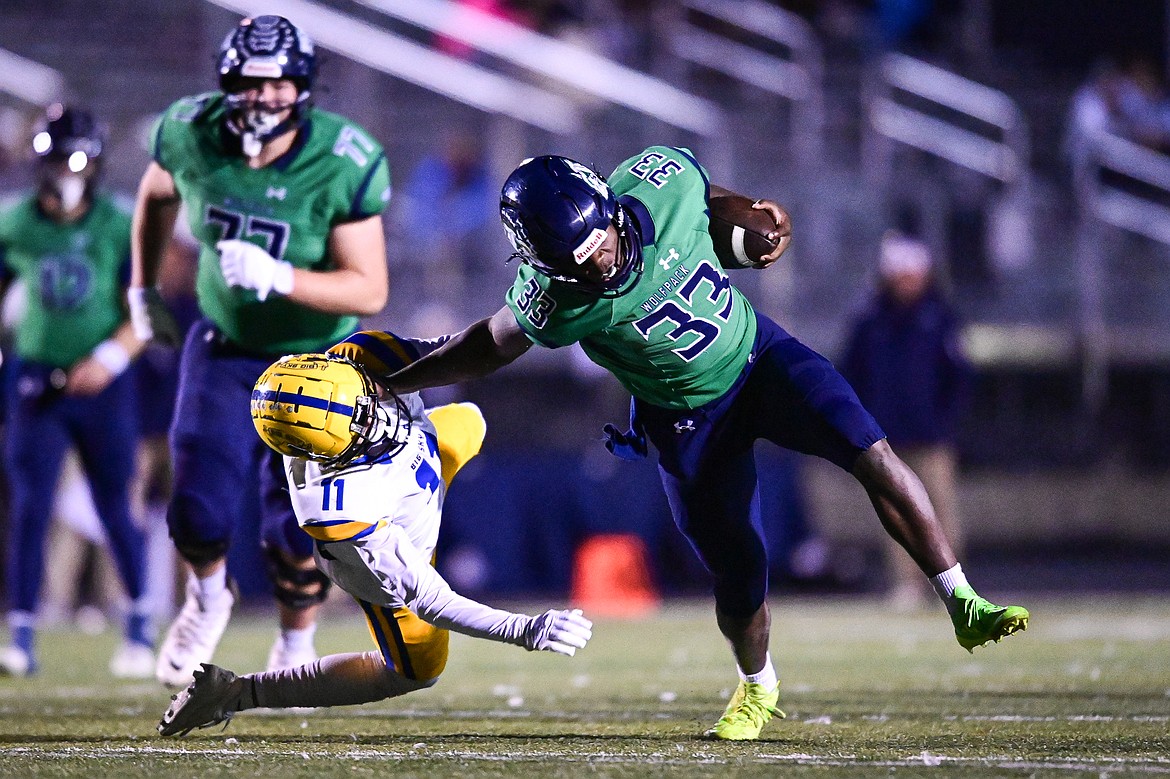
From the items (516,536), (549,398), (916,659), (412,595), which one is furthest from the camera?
(549,398)

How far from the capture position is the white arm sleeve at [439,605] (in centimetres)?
363

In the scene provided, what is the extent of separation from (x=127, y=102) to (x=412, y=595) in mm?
9655

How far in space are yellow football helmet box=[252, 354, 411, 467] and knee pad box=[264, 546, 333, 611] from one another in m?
1.27

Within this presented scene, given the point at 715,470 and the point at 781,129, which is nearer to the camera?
the point at 715,470

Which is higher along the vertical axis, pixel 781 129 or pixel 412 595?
pixel 781 129

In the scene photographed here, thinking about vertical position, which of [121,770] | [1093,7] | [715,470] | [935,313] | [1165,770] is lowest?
[121,770]

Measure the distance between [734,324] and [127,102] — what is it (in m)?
9.41

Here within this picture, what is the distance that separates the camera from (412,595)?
378 centimetres

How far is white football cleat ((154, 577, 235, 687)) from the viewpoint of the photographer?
16.5ft

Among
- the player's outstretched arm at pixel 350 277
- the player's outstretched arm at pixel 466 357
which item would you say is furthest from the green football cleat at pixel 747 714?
the player's outstretched arm at pixel 350 277

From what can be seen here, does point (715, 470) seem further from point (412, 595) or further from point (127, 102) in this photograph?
point (127, 102)

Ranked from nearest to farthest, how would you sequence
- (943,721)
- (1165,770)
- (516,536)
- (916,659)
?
(1165,770), (943,721), (916,659), (516,536)

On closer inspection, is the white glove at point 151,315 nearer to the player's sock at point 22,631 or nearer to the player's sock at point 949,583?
the player's sock at point 22,631

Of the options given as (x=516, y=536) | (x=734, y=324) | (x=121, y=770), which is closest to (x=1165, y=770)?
(x=734, y=324)
